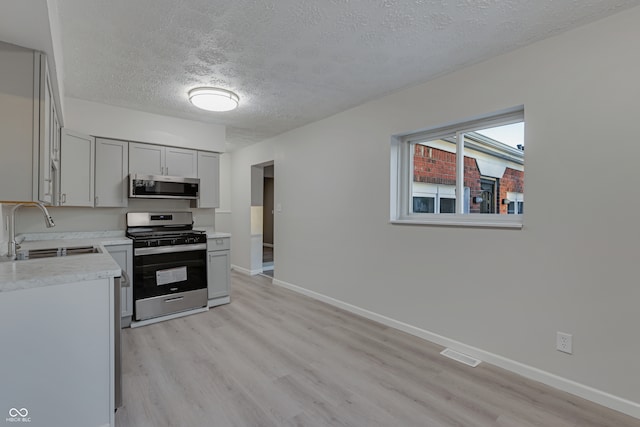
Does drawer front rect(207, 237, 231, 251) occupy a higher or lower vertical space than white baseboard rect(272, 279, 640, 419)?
higher

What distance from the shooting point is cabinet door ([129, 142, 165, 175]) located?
3.56 meters

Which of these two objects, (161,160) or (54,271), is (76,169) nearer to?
(161,160)

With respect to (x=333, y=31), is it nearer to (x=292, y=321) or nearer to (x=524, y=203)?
(x=524, y=203)

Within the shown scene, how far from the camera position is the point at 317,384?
211cm

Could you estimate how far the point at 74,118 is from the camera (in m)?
3.21

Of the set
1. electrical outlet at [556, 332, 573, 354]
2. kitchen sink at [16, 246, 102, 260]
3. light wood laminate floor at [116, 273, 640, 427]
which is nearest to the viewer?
light wood laminate floor at [116, 273, 640, 427]

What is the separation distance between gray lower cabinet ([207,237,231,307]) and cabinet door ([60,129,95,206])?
136 cm

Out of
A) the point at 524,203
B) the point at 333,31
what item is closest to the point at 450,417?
the point at 524,203

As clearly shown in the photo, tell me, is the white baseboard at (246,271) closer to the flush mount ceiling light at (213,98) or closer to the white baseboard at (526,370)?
the white baseboard at (526,370)

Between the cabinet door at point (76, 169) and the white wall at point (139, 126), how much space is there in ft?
0.66

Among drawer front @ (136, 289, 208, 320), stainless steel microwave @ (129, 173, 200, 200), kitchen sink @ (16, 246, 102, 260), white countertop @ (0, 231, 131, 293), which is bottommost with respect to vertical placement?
drawer front @ (136, 289, 208, 320)

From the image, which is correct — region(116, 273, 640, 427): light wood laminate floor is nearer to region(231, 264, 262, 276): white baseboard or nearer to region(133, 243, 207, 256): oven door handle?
region(133, 243, 207, 256): oven door handle

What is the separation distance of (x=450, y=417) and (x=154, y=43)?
10.1 ft

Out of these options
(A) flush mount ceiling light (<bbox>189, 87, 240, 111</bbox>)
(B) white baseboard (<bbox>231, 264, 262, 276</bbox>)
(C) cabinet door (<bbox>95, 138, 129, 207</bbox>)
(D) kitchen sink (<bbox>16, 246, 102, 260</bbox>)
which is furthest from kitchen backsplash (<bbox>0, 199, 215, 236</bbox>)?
(B) white baseboard (<bbox>231, 264, 262, 276</bbox>)
